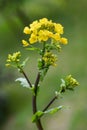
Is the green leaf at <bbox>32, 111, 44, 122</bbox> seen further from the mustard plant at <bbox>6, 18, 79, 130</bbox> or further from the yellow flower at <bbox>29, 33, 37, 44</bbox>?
the yellow flower at <bbox>29, 33, 37, 44</bbox>

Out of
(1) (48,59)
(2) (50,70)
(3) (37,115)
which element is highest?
(1) (48,59)

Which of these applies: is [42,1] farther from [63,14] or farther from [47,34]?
[47,34]

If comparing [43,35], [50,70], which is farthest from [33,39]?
[50,70]

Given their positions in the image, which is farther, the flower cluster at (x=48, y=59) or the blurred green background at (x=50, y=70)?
the blurred green background at (x=50, y=70)

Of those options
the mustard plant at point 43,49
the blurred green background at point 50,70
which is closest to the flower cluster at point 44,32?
the mustard plant at point 43,49

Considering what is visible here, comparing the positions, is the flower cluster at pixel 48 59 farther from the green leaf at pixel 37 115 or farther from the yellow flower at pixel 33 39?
the green leaf at pixel 37 115

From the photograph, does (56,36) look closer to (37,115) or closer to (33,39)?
(33,39)
